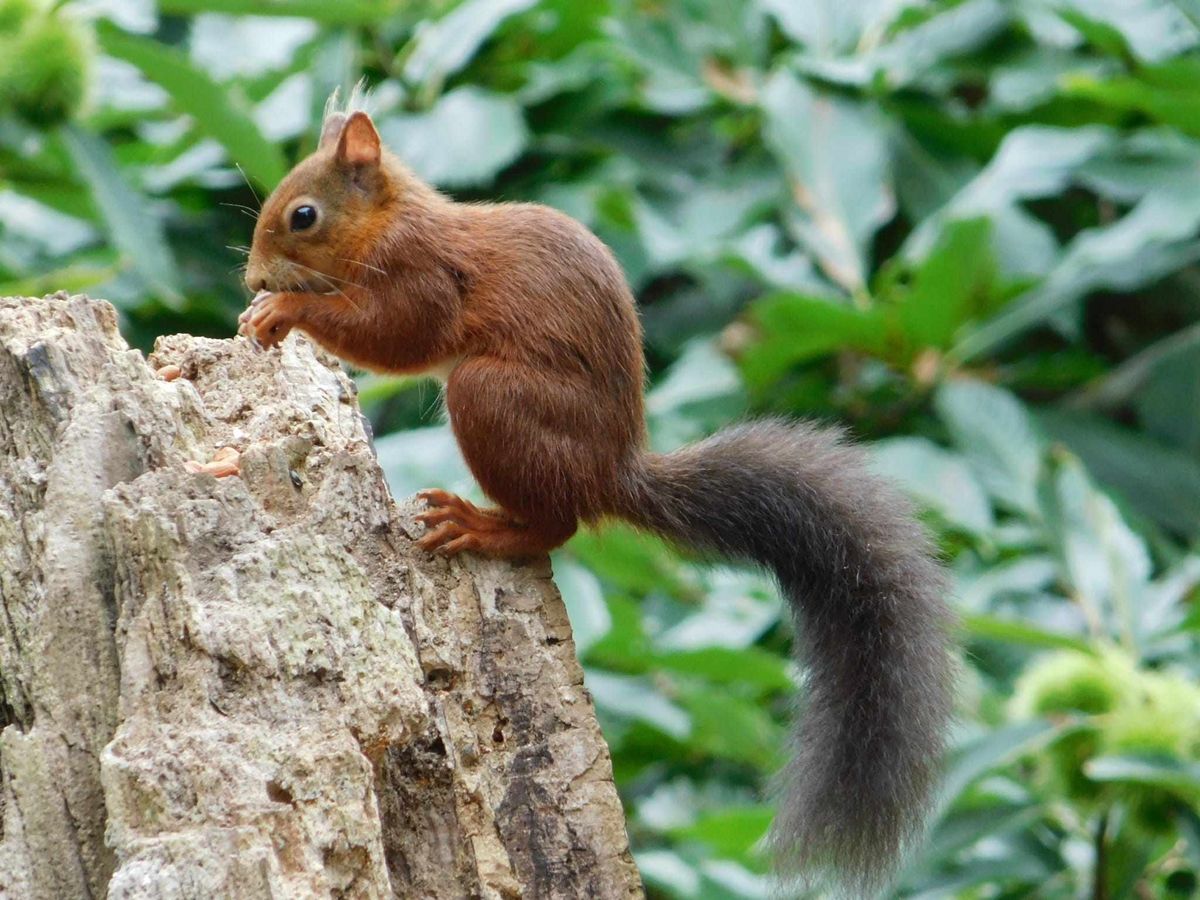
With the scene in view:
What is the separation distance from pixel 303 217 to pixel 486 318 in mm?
434

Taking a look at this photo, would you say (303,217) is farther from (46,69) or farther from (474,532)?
(46,69)

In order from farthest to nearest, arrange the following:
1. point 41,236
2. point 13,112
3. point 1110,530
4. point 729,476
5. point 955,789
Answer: point 41,236, point 13,112, point 1110,530, point 955,789, point 729,476

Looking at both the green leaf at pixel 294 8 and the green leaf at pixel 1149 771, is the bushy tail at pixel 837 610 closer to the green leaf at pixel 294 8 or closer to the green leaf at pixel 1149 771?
the green leaf at pixel 1149 771

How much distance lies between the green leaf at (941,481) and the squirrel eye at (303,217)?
56.0 inches

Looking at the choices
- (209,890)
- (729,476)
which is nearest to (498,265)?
(729,476)

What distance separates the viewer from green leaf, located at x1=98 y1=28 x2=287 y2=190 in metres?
3.58

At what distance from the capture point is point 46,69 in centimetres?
358

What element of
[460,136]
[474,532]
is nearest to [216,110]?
[460,136]

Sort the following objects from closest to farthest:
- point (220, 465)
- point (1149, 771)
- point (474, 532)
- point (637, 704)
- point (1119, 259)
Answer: point (220, 465), point (474, 532), point (1149, 771), point (637, 704), point (1119, 259)

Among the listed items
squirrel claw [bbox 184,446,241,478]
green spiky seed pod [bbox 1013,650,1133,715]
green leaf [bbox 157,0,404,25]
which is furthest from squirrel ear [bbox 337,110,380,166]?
green spiky seed pod [bbox 1013,650,1133,715]

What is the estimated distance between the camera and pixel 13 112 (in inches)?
144

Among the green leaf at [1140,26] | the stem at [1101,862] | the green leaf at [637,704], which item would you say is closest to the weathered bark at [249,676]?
the green leaf at [637,704]

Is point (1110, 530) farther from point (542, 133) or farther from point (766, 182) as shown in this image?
point (542, 133)

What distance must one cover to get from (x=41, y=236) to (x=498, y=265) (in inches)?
90.5
